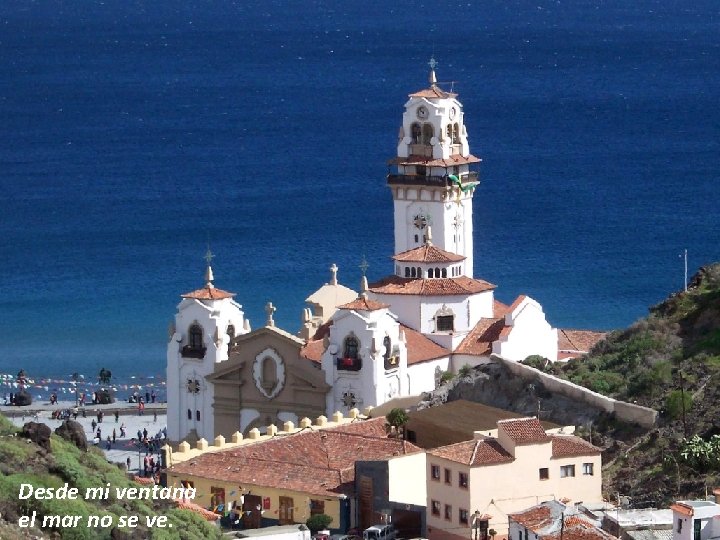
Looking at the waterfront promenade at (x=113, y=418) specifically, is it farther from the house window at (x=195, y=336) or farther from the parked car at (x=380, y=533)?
the parked car at (x=380, y=533)

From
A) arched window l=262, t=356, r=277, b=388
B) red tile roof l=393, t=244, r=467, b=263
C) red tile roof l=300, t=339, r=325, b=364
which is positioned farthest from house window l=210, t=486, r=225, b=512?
red tile roof l=393, t=244, r=467, b=263

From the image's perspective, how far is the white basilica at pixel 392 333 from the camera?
76688 millimetres

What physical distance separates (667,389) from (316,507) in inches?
380

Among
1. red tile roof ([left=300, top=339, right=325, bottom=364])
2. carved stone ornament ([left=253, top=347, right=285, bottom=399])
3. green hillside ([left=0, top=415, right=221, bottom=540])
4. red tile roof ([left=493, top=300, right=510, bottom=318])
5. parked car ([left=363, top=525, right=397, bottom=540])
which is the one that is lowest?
green hillside ([left=0, top=415, right=221, bottom=540])

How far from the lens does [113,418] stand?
86.1 m

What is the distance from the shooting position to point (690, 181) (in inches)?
6403

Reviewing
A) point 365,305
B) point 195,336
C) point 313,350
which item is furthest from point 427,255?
point 195,336

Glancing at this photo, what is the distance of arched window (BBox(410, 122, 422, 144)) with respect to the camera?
3353 inches

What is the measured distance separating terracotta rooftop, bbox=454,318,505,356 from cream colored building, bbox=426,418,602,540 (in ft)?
67.3

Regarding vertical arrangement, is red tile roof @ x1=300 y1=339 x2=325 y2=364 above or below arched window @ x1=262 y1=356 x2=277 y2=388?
above

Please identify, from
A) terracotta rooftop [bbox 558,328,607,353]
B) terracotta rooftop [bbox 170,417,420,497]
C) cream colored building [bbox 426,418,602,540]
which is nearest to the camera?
cream colored building [bbox 426,418,602,540]

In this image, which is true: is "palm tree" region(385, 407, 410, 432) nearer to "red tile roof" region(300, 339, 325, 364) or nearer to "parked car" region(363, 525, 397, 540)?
"parked car" region(363, 525, 397, 540)

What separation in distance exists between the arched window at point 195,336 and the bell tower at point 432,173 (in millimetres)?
7854

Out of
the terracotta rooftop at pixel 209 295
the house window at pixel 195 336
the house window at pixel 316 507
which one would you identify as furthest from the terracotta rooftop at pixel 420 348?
the house window at pixel 316 507
